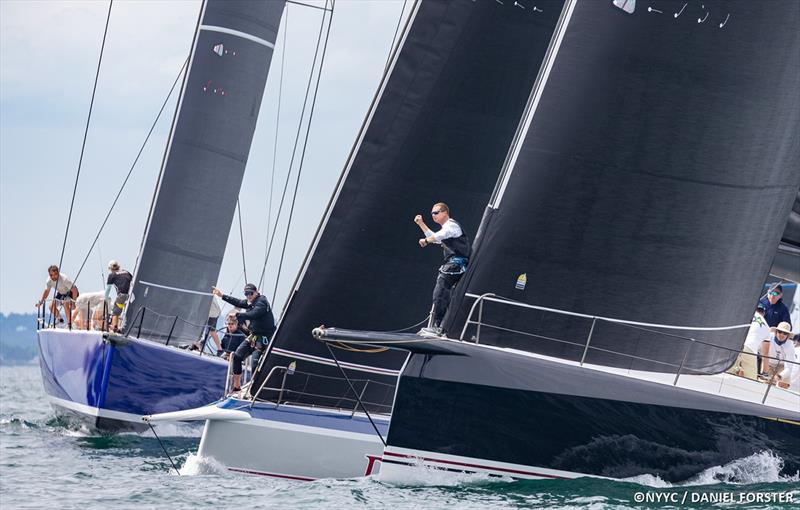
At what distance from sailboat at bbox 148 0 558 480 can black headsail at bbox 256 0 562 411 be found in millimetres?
12

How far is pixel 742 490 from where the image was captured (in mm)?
9305

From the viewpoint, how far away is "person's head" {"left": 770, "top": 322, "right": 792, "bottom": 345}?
11195 mm

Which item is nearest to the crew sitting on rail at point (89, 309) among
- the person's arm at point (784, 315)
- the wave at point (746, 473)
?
the person's arm at point (784, 315)

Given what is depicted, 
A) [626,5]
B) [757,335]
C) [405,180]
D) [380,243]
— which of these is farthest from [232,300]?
[757,335]

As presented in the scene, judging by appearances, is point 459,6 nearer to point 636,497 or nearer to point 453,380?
point 453,380

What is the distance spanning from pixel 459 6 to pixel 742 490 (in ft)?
16.7

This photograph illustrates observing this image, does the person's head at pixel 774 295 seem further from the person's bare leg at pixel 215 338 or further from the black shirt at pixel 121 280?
the black shirt at pixel 121 280

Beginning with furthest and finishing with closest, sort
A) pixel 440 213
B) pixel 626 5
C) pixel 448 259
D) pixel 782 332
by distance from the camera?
pixel 782 332, pixel 626 5, pixel 448 259, pixel 440 213

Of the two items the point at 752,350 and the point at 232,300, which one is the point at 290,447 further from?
the point at 752,350

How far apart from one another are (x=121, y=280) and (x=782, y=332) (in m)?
9.70

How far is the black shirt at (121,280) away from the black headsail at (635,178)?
339 inches

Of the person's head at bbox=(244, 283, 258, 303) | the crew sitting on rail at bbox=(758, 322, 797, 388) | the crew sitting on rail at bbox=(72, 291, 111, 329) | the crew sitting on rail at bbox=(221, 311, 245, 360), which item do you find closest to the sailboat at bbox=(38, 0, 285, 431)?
the crew sitting on rail at bbox=(72, 291, 111, 329)

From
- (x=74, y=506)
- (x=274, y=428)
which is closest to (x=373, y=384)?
(x=274, y=428)

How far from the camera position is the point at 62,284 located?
57.9 feet
